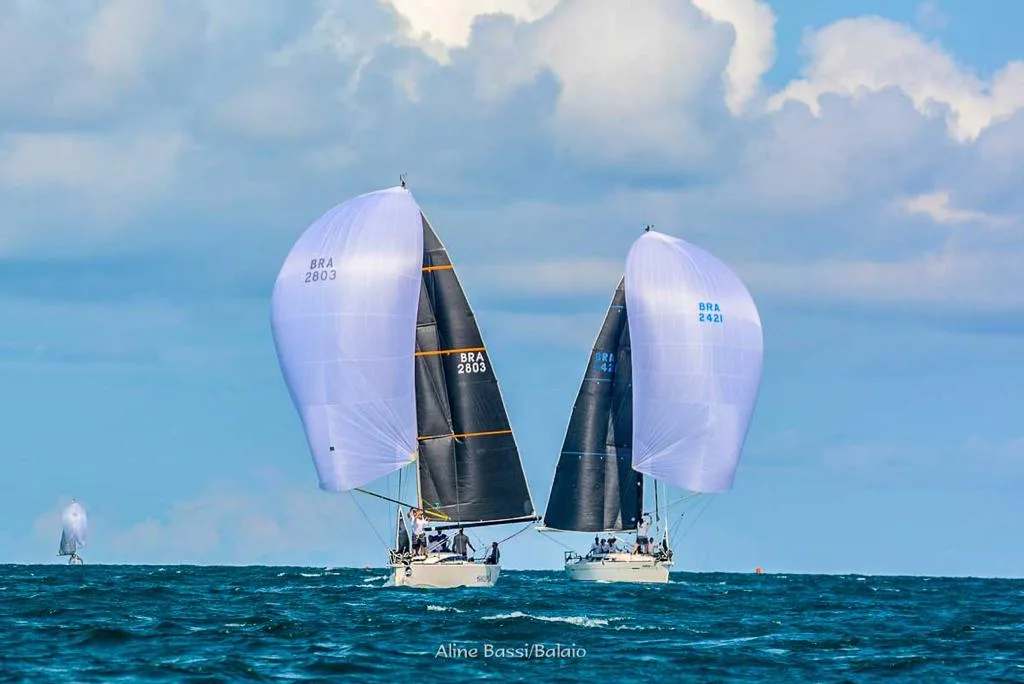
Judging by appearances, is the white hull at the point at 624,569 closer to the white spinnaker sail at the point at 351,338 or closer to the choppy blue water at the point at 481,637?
the choppy blue water at the point at 481,637

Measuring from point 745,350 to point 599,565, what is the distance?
538 inches

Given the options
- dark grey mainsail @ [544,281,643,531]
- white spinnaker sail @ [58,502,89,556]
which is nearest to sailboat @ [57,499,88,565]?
white spinnaker sail @ [58,502,89,556]

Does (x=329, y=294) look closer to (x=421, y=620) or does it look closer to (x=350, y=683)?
(x=421, y=620)

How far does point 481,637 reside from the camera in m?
53.5

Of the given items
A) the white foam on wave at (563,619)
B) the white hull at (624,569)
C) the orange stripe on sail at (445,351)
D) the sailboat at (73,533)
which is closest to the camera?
the white foam on wave at (563,619)

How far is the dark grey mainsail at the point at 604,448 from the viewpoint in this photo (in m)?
94.8

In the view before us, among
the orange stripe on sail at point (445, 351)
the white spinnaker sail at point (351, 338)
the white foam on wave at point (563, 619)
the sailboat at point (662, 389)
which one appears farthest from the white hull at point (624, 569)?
the white foam on wave at point (563, 619)

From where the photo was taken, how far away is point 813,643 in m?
56.1

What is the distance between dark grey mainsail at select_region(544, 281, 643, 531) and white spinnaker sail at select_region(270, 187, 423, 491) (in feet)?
69.5

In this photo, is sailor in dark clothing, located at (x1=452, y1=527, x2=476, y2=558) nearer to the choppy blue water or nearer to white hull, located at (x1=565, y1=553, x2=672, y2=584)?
the choppy blue water

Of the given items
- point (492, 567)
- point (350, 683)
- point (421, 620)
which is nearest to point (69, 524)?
point (492, 567)

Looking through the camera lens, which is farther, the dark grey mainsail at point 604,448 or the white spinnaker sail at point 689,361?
the dark grey mainsail at point 604,448

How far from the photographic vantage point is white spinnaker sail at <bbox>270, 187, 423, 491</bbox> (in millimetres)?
73125

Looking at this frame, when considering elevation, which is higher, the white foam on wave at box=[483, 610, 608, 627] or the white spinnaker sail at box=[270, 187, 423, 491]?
the white spinnaker sail at box=[270, 187, 423, 491]
